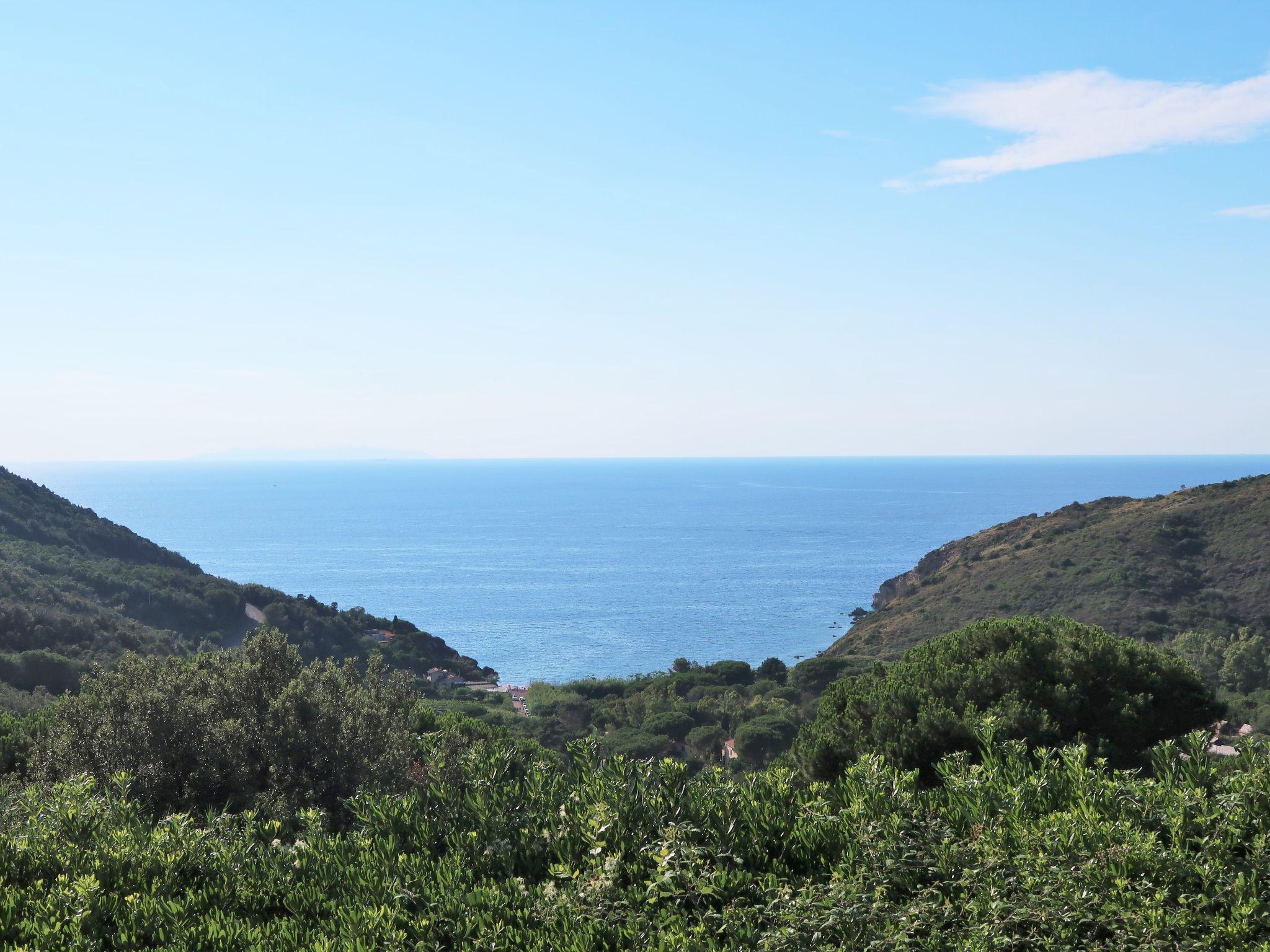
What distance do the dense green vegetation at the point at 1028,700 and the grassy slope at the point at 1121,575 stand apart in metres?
29.6

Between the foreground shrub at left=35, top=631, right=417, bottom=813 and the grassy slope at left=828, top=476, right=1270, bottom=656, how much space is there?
118 feet

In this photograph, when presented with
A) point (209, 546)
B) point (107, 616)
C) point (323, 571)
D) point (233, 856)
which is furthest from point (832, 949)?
point (209, 546)

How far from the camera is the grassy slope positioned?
41594 mm

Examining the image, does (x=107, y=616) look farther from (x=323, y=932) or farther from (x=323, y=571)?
(x=323, y=571)

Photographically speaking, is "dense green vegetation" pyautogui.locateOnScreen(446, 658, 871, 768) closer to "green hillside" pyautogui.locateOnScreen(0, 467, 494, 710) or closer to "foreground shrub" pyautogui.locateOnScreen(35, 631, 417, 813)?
"green hillside" pyautogui.locateOnScreen(0, 467, 494, 710)

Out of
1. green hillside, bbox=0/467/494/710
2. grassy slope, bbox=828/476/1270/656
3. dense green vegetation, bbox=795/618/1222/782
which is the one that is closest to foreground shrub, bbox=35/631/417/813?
dense green vegetation, bbox=795/618/1222/782

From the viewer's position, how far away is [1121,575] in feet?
148

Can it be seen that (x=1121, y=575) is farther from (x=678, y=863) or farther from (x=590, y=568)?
(x=590, y=568)

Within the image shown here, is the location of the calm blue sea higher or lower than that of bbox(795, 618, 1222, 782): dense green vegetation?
lower

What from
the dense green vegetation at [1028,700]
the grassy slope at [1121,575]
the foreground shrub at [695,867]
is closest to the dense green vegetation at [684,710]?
the grassy slope at [1121,575]

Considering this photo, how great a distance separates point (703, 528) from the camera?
543 ft

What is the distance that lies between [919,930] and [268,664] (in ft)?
26.1

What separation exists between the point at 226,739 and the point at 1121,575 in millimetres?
45336

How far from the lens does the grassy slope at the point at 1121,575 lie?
136 feet
